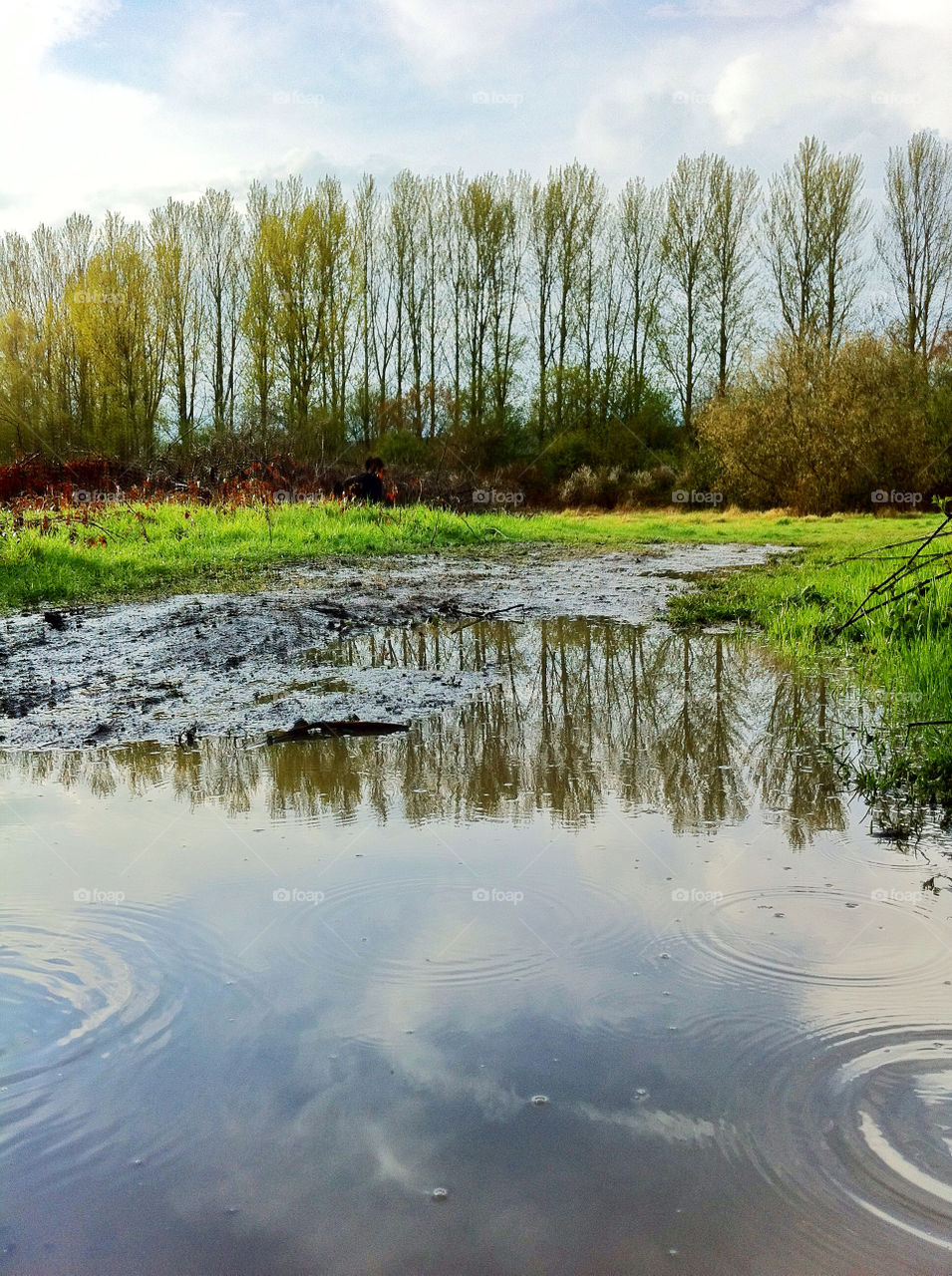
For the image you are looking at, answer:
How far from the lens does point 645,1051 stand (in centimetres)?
221

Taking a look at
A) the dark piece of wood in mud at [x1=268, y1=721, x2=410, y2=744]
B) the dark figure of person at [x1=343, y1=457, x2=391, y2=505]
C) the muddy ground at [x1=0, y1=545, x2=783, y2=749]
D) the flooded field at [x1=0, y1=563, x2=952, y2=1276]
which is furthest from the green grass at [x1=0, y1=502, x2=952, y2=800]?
the dark piece of wood in mud at [x1=268, y1=721, x2=410, y2=744]

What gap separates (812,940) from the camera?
9.09 feet

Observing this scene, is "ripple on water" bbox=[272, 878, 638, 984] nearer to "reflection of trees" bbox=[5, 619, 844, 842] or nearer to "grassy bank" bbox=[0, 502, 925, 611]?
"reflection of trees" bbox=[5, 619, 844, 842]

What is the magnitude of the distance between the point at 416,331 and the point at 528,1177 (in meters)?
41.1

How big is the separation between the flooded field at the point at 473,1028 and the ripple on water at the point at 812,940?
0.01 meters

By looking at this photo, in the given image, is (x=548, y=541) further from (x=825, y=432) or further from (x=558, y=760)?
(x=825, y=432)

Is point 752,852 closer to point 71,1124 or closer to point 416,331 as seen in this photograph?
point 71,1124

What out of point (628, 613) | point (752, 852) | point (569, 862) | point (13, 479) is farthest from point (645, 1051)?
point (13, 479)

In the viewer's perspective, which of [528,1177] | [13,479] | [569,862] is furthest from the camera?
[13,479]

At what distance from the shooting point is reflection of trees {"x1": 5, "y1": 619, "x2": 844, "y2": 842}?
13.4 feet

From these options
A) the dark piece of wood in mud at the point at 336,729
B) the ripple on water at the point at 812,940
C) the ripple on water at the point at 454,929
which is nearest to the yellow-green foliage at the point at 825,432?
the dark piece of wood in mud at the point at 336,729

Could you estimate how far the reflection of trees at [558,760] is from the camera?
407 cm

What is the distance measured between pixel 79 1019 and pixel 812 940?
1.93 metres

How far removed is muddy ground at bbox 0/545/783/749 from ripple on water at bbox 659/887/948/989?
9.34ft
